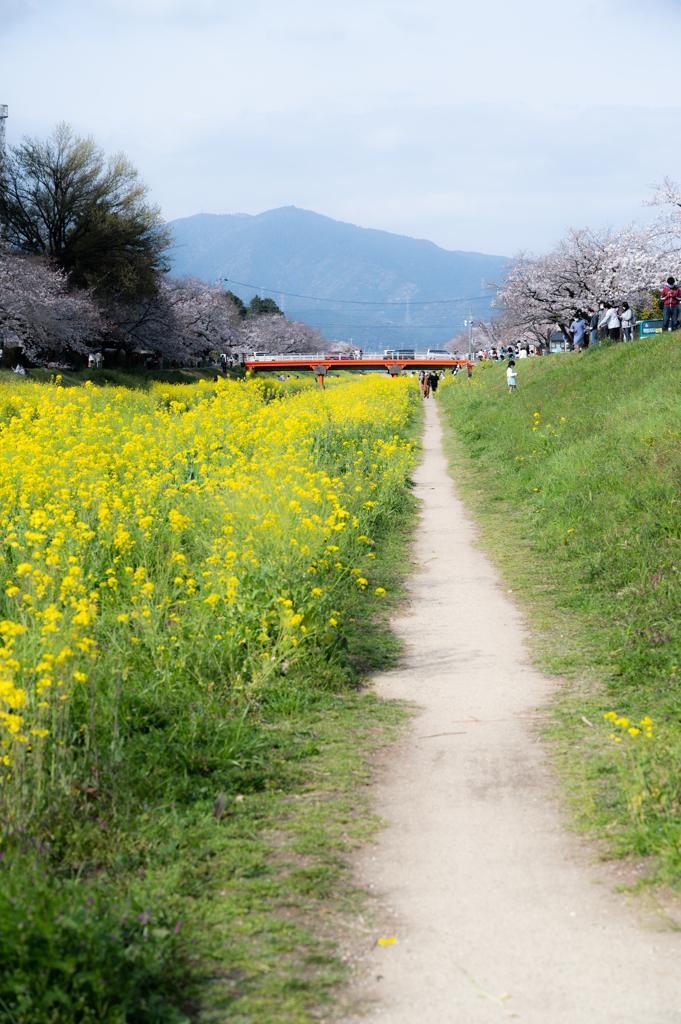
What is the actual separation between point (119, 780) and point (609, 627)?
447 centimetres

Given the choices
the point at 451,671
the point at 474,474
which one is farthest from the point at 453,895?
the point at 474,474

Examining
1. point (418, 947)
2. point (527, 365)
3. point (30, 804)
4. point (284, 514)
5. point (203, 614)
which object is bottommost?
point (418, 947)

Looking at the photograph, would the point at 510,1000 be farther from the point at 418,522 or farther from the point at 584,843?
the point at 418,522

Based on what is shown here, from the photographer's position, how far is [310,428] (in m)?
15.4

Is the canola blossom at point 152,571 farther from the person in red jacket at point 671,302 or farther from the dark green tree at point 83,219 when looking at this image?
the dark green tree at point 83,219

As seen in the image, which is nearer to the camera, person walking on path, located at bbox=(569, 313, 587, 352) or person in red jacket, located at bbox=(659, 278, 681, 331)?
person in red jacket, located at bbox=(659, 278, 681, 331)

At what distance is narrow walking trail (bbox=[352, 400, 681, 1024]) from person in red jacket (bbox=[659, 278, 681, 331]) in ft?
60.2

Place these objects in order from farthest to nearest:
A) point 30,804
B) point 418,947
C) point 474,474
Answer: point 474,474
point 30,804
point 418,947

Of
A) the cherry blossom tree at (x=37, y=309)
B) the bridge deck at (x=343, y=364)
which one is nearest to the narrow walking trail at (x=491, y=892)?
the cherry blossom tree at (x=37, y=309)

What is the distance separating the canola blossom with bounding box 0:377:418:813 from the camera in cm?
433

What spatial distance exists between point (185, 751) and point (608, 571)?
16.9 ft

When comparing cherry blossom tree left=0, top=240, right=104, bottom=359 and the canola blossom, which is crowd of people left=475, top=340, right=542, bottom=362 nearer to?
cherry blossom tree left=0, top=240, right=104, bottom=359

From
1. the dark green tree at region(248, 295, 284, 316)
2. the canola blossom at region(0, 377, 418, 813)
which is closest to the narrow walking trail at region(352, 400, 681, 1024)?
the canola blossom at region(0, 377, 418, 813)

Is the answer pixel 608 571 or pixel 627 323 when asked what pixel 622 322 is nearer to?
pixel 627 323
